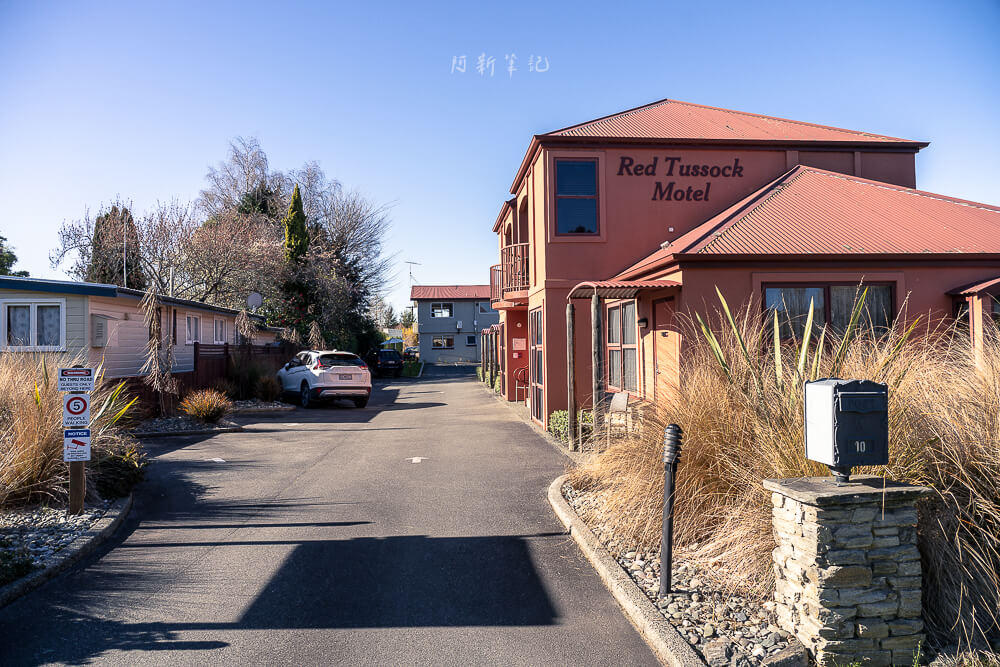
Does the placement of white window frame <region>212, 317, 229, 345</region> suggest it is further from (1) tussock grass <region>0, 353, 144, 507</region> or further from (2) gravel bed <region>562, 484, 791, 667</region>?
(2) gravel bed <region>562, 484, 791, 667</region>

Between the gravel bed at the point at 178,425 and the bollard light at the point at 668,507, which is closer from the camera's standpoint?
the bollard light at the point at 668,507

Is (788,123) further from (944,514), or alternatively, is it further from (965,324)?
(944,514)

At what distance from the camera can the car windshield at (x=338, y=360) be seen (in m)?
19.6

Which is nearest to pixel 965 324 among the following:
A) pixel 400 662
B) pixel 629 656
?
pixel 629 656

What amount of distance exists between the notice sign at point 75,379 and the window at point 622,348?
8704 mm

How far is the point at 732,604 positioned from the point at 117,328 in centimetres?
1559

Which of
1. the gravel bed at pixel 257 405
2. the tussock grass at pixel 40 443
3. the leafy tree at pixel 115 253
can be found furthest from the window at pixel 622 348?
the leafy tree at pixel 115 253

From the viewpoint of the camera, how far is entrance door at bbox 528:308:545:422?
15.6m

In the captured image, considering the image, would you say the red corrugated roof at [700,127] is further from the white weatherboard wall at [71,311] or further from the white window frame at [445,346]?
the white window frame at [445,346]

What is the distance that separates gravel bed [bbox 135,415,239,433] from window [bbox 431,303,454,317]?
40865 mm

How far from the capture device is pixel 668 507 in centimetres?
495

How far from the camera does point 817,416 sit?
165 inches

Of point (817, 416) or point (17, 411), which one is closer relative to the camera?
point (817, 416)

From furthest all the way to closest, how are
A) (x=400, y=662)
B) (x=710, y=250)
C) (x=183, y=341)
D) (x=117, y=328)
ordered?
(x=183, y=341), (x=117, y=328), (x=710, y=250), (x=400, y=662)
